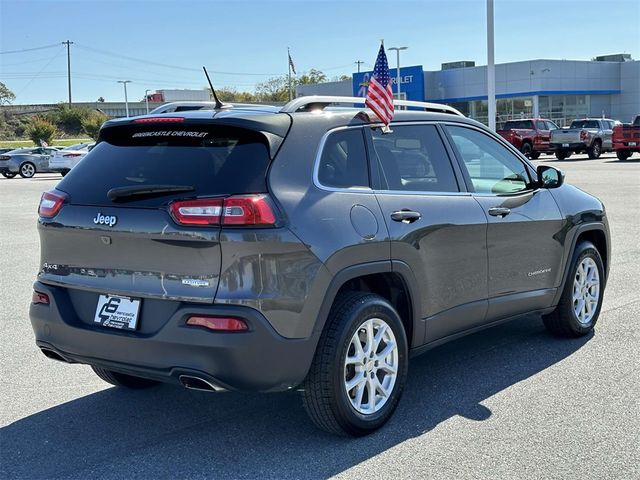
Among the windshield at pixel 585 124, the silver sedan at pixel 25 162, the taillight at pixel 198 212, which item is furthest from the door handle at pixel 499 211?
the silver sedan at pixel 25 162

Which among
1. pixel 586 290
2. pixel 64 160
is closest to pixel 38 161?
pixel 64 160

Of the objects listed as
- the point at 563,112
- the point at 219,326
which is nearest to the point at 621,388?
the point at 219,326

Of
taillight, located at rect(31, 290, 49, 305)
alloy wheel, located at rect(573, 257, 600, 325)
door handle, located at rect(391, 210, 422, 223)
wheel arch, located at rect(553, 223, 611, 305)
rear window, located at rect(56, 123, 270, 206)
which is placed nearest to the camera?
rear window, located at rect(56, 123, 270, 206)

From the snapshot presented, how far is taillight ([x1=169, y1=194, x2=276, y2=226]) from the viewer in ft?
12.2

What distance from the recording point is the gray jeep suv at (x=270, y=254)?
147 inches

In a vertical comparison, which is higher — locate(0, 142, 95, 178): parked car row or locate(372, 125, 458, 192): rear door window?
locate(372, 125, 458, 192): rear door window

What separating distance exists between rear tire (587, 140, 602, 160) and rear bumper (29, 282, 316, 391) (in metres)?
34.5

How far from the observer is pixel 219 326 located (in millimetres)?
3682

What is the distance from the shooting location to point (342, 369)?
405 centimetres

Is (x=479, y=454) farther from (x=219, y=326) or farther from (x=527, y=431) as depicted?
(x=219, y=326)

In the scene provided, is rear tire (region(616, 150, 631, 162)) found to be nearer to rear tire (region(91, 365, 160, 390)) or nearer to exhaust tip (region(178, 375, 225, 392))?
rear tire (region(91, 365, 160, 390))

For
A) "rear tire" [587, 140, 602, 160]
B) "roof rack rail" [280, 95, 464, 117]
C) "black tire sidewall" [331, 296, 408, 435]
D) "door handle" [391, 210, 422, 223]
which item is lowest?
"rear tire" [587, 140, 602, 160]

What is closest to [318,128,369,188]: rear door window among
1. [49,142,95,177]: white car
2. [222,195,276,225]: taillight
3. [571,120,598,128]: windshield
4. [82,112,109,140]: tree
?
[222,195,276,225]: taillight

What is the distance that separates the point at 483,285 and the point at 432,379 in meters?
0.72
